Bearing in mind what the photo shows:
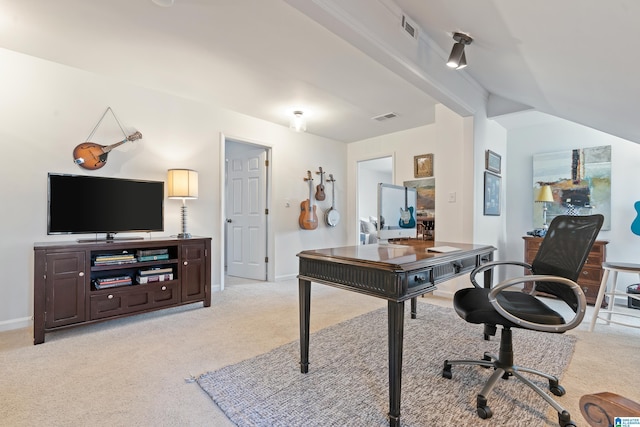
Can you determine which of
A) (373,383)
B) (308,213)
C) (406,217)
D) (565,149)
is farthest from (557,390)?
(308,213)

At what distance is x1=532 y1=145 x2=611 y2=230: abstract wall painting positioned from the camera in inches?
138

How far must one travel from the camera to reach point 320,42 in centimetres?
244

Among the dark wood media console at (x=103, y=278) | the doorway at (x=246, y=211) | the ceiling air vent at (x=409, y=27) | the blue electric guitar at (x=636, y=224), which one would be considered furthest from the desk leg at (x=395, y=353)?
the doorway at (x=246, y=211)

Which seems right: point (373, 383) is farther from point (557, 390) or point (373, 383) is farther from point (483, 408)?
point (557, 390)

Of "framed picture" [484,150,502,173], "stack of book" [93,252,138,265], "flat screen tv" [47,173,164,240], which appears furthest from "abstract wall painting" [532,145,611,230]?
"stack of book" [93,252,138,265]

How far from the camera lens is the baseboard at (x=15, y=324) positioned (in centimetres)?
260

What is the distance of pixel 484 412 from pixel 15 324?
3.59 metres

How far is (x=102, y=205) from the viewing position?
9.39 feet

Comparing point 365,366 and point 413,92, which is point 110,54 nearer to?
point 413,92

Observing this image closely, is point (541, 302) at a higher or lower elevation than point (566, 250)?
lower

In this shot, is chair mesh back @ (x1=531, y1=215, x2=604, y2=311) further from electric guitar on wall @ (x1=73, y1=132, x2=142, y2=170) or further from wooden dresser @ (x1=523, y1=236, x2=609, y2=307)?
electric guitar on wall @ (x1=73, y1=132, x2=142, y2=170)

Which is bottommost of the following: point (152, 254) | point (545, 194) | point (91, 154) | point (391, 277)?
point (152, 254)

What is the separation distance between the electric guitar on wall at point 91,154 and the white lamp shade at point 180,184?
0.57 m

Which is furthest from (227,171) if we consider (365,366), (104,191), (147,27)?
(365,366)
